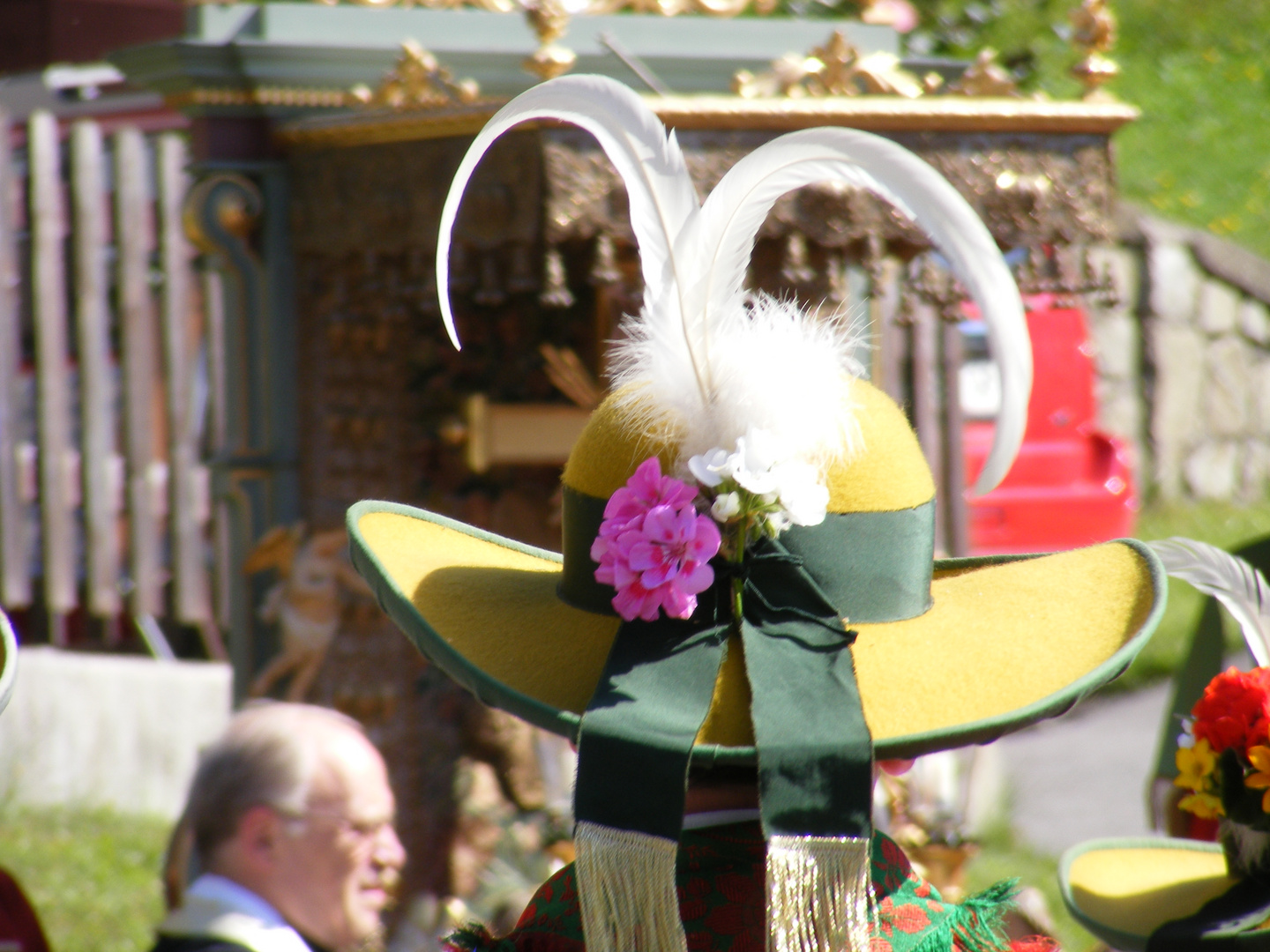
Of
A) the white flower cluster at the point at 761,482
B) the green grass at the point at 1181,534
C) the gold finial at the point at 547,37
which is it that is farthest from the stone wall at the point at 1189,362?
the white flower cluster at the point at 761,482

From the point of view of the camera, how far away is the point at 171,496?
14.1 ft

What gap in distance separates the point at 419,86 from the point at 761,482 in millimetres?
1743

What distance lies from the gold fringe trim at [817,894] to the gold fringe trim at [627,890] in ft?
0.27

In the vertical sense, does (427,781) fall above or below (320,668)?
below

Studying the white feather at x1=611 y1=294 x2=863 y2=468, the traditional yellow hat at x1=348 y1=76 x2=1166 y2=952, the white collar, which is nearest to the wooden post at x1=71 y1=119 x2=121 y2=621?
the white collar

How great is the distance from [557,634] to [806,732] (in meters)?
0.30

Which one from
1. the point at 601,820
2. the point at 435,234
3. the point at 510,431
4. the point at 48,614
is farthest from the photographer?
the point at 48,614

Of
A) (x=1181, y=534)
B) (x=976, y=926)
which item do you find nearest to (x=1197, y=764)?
(x=976, y=926)

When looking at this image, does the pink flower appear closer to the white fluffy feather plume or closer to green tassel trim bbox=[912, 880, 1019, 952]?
the white fluffy feather plume

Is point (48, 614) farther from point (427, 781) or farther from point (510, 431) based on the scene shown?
point (510, 431)

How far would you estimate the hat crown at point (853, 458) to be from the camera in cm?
133

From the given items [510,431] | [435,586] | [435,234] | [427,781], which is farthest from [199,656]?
[435,586]

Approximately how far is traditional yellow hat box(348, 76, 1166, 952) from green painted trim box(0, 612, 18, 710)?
0.37m

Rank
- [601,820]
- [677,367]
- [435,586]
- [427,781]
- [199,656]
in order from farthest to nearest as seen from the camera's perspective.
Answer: [199,656] < [427,781] < [435,586] < [677,367] < [601,820]
